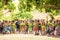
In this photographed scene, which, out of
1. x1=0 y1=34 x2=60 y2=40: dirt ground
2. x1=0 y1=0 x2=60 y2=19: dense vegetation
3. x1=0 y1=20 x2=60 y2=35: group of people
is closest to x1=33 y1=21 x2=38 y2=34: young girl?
x1=0 y1=20 x2=60 y2=35: group of people

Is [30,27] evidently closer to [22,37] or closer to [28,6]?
[22,37]

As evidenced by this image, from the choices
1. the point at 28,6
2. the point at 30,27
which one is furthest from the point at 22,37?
the point at 28,6

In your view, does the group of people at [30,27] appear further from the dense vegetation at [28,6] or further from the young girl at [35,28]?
the dense vegetation at [28,6]

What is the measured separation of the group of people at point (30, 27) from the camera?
18.5 feet

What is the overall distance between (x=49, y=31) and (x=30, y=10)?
0.73 metres

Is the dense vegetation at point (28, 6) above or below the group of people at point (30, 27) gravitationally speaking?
above

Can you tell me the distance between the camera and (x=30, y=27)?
5.75 metres

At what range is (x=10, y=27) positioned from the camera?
5.85m

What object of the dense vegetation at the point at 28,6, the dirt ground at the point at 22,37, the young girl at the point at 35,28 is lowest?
the dirt ground at the point at 22,37

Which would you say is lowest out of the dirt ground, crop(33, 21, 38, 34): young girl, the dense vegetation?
the dirt ground

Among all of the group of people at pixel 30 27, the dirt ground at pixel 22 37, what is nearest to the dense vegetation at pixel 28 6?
the group of people at pixel 30 27

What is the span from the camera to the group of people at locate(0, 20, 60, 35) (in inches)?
222

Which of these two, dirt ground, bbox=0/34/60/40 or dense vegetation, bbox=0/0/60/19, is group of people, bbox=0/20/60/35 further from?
dense vegetation, bbox=0/0/60/19

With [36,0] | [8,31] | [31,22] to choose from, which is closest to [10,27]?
[8,31]
